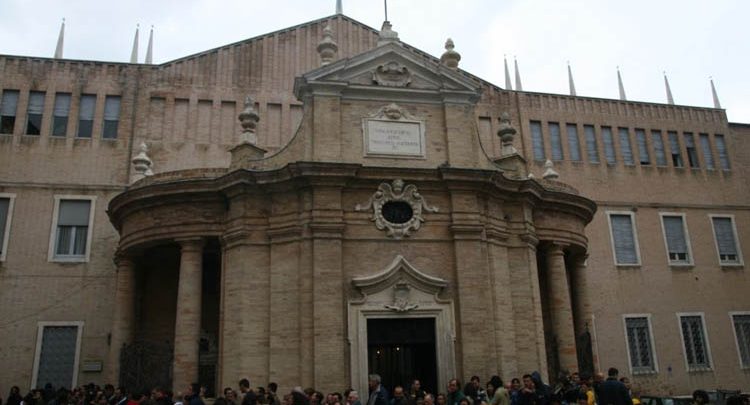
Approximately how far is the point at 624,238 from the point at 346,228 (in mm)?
17499

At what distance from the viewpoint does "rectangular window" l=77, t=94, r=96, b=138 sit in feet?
82.6

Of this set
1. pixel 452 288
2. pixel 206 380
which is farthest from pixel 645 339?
pixel 206 380

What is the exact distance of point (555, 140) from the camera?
1187 inches

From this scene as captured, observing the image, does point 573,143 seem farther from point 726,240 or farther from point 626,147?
point 726,240

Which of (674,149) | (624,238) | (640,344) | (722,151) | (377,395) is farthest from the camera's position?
(722,151)

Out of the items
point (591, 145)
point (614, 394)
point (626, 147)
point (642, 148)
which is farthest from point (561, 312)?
point (642, 148)

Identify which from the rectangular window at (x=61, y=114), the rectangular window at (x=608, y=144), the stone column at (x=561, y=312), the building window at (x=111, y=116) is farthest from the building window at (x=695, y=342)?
the rectangular window at (x=61, y=114)

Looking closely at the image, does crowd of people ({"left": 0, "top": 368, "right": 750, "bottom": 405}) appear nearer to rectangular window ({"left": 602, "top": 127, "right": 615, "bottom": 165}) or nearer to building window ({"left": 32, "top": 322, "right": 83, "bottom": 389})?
building window ({"left": 32, "top": 322, "right": 83, "bottom": 389})

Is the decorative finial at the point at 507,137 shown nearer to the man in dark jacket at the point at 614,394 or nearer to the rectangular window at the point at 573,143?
the man in dark jacket at the point at 614,394

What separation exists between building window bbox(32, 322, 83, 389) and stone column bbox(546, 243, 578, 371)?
16.1 meters

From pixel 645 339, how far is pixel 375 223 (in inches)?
670

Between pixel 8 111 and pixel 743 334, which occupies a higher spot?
pixel 8 111

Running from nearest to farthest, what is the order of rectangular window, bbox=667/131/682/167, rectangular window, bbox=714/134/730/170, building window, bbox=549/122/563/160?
building window, bbox=549/122/563/160 → rectangular window, bbox=667/131/682/167 → rectangular window, bbox=714/134/730/170

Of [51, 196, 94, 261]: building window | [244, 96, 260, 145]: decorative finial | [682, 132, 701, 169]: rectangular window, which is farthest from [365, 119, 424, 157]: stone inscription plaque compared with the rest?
[682, 132, 701, 169]: rectangular window
